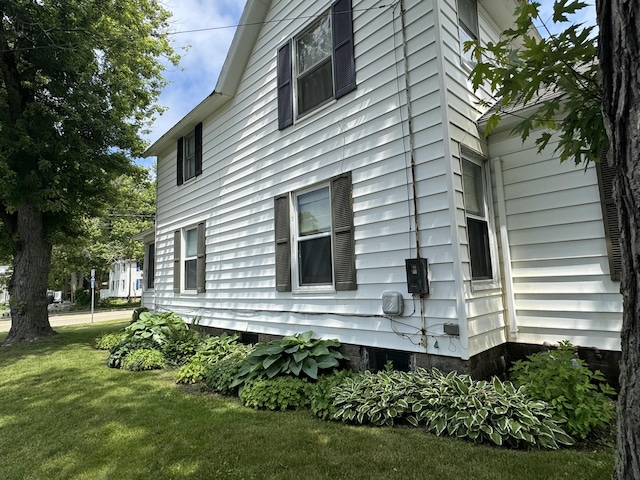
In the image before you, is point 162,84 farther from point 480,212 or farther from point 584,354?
point 584,354

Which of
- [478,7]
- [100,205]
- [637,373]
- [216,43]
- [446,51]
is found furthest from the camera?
[100,205]

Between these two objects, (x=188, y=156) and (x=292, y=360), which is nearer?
(x=292, y=360)

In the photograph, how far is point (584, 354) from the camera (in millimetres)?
4086

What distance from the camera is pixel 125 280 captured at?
39.0m

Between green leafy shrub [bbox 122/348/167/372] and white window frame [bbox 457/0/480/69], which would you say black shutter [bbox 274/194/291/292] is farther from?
white window frame [bbox 457/0/480/69]

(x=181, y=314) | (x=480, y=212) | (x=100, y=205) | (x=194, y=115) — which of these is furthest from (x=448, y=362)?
(x=100, y=205)

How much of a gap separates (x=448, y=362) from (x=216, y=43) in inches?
340

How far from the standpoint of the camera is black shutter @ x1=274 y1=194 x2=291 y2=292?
19.6 feet

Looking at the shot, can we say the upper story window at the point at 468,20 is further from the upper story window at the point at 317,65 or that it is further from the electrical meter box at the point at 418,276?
the electrical meter box at the point at 418,276

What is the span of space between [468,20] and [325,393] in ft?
18.2

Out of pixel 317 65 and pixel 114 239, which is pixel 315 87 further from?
pixel 114 239

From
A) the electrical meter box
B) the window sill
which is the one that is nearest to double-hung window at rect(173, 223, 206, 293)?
the electrical meter box

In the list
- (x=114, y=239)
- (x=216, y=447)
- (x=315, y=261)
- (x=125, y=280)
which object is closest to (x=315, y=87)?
(x=315, y=261)

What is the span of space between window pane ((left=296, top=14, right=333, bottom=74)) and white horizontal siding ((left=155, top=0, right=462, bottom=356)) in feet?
0.69
